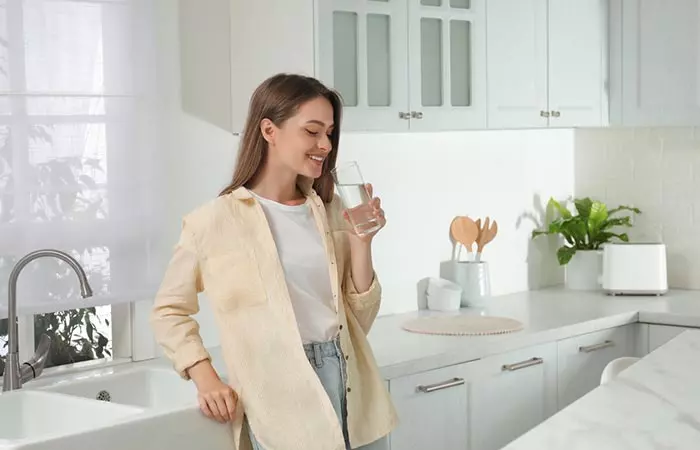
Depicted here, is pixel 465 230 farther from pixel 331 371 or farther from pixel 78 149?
pixel 331 371

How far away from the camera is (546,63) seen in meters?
4.05

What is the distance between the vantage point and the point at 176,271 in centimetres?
238

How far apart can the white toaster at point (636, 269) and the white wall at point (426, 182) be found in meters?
0.36

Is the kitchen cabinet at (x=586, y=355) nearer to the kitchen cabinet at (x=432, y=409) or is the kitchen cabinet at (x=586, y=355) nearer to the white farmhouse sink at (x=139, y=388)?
the kitchen cabinet at (x=432, y=409)

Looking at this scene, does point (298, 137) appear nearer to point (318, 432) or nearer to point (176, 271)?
point (176, 271)

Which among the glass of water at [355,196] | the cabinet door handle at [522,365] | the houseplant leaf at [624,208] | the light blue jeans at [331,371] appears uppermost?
the glass of water at [355,196]

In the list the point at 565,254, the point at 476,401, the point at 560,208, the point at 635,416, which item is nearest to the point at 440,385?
the point at 476,401

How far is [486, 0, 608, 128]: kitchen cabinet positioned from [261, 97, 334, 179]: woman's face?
150 centimetres

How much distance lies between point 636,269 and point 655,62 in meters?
0.80

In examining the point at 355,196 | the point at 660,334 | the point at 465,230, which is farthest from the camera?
the point at 465,230

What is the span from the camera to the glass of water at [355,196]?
2.32 m

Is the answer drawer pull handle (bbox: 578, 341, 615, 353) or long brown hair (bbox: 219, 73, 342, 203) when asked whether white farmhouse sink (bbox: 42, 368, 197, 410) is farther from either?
drawer pull handle (bbox: 578, 341, 615, 353)

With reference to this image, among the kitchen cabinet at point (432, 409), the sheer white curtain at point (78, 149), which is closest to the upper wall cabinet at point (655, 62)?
the kitchen cabinet at point (432, 409)

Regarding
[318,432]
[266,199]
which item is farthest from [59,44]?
[318,432]
